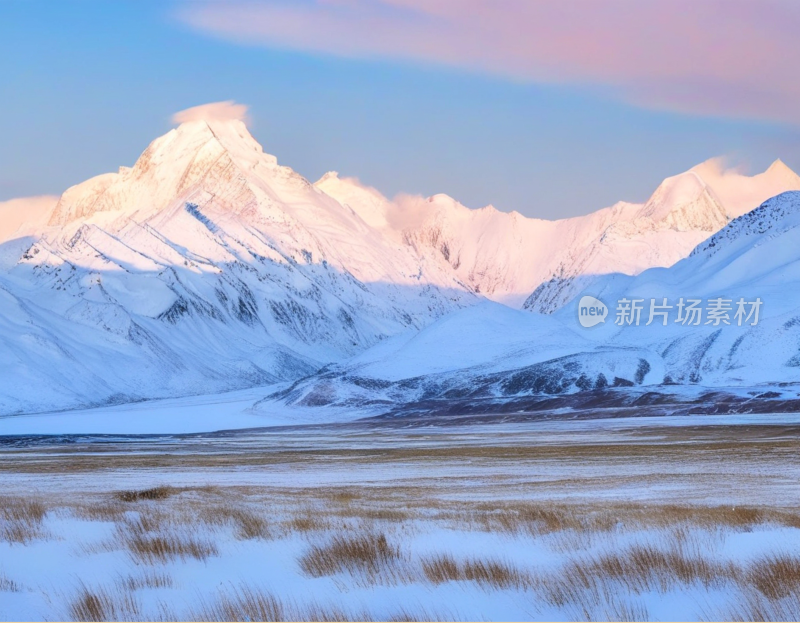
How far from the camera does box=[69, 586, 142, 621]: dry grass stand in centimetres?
1538

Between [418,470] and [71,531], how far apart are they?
112 feet

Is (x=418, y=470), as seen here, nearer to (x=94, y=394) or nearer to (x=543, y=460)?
(x=543, y=460)

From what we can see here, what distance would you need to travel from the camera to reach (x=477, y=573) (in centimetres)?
1758

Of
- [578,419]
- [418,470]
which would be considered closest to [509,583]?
[418,470]

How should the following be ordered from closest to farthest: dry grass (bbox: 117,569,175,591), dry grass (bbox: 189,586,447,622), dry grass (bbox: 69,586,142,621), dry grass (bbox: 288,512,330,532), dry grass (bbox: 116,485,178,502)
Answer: dry grass (bbox: 189,586,447,622)
dry grass (bbox: 69,586,142,621)
dry grass (bbox: 117,569,175,591)
dry grass (bbox: 288,512,330,532)
dry grass (bbox: 116,485,178,502)

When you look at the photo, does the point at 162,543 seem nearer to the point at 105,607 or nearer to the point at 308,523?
the point at 308,523

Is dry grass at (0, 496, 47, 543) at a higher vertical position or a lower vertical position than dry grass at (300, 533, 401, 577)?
lower

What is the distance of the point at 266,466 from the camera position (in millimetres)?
66312

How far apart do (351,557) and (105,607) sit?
466 centimetres

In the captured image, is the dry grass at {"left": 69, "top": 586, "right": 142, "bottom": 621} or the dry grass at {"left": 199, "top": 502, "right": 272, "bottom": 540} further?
the dry grass at {"left": 199, "top": 502, "right": 272, "bottom": 540}

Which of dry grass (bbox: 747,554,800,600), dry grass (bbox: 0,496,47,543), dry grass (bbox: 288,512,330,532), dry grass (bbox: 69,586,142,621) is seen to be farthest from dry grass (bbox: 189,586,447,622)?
dry grass (bbox: 0,496,47,543)

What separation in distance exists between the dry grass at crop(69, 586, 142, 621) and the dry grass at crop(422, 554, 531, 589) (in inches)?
177

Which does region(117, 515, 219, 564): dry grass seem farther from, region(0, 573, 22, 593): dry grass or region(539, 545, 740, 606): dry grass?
region(539, 545, 740, 606): dry grass

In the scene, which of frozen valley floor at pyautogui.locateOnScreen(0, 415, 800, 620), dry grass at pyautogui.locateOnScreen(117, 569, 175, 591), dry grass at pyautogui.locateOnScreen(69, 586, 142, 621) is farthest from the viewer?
dry grass at pyautogui.locateOnScreen(117, 569, 175, 591)
